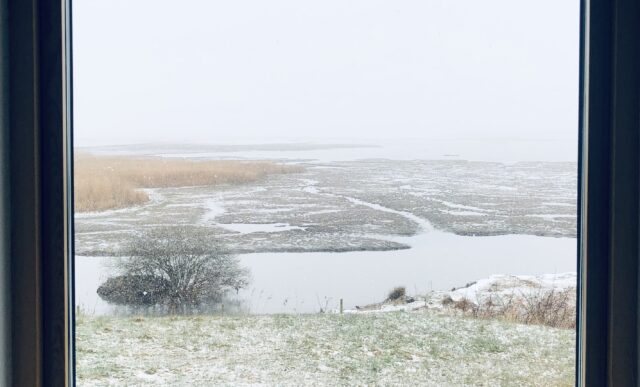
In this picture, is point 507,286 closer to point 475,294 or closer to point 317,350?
point 475,294

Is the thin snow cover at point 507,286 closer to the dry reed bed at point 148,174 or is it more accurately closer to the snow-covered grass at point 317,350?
the snow-covered grass at point 317,350

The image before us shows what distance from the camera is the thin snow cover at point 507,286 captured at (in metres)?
1.28

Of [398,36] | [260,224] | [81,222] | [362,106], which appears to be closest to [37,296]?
[81,222]

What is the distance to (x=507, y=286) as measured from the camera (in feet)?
4.26

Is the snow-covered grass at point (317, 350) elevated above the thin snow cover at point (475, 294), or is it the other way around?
the thin snow cover at point (475, 294)

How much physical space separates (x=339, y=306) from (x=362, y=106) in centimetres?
43

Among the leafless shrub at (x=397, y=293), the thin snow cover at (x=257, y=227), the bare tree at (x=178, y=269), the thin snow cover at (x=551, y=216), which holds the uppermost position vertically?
the thin snow cover at (x=551, y=216)

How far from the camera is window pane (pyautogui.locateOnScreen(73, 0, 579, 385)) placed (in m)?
1.28

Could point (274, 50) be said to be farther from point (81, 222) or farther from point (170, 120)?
point (81, 222)

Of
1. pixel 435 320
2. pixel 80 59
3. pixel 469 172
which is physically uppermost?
pixel 80 59

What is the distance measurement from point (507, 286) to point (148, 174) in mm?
797

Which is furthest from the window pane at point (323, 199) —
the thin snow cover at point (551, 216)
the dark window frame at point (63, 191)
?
the dark window frame at point (63, 191)

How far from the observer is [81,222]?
1270 millimetres

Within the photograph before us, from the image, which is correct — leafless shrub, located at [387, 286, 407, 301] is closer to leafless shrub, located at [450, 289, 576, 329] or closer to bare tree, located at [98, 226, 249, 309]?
leafless shrub, located at [450, 289, 576, 329]
